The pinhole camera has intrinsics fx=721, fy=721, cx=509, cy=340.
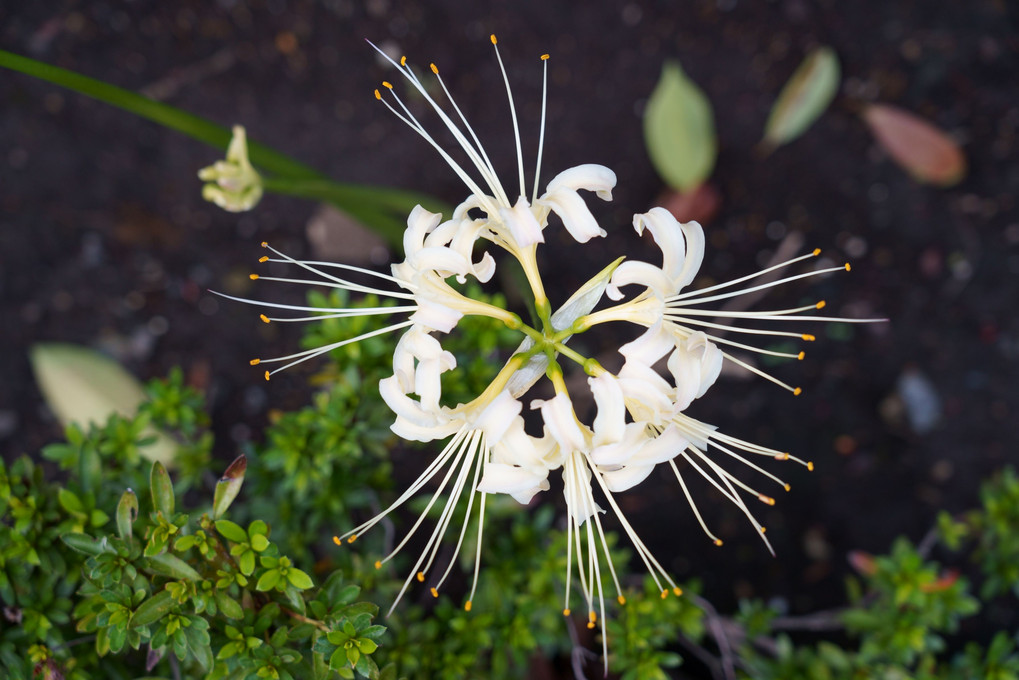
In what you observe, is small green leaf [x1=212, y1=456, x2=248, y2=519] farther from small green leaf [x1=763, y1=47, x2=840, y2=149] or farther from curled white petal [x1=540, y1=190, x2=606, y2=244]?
small green leaf [x1=763, y1=47, x2=840, y2=149]

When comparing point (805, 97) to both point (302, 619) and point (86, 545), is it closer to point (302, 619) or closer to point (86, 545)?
point (302, 619)

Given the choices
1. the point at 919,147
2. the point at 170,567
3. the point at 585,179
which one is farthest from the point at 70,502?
the point at 919,147

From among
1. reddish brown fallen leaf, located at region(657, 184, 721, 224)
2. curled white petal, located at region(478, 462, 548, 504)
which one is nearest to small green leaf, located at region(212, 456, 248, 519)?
curled white petal, located at region(478, 462, 548, 504)

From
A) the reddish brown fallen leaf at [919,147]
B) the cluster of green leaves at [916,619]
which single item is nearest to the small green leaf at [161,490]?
the cluster of green leaves at [916,619]

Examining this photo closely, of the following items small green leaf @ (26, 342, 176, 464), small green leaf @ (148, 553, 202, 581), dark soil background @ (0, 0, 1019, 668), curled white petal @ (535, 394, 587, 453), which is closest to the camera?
curled white petal @ (535, 394, 587, 453)

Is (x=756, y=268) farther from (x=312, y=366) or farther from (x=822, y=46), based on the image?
(x=312, y=366)

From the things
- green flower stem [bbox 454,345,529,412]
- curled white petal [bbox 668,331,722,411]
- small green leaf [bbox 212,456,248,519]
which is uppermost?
curled white petal [bbox 668,331,722,411]

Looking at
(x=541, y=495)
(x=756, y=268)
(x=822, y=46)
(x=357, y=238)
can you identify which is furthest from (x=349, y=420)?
(x=822, y=46)
